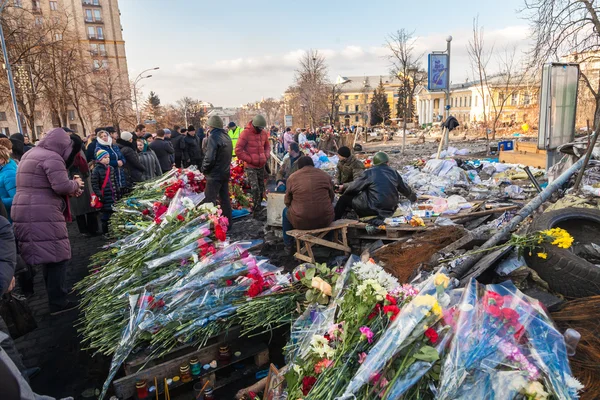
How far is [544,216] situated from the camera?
383cm

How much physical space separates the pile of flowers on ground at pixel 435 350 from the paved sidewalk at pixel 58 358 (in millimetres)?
2221

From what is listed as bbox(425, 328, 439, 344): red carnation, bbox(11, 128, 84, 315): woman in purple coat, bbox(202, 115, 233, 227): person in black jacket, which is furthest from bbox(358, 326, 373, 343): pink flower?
bbox(202, 115, 233, 227): person in black jacket

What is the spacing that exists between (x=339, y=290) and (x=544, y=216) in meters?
2.58

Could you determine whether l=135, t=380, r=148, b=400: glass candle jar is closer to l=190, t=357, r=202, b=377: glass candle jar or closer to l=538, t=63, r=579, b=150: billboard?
l=190, t=357, r=202, b=377: glass candle jar

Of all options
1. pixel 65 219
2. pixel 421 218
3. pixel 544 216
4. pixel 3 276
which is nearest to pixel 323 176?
pixel 421 218

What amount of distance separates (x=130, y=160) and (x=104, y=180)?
A: 0.95 meters

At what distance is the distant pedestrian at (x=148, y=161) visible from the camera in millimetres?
8672

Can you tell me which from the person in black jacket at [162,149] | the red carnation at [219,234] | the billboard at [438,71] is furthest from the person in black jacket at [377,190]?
the billboard at [438,71]

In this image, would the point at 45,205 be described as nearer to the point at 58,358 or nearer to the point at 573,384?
the point at 58,358

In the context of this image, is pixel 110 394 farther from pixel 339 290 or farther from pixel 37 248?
pixel 339 290

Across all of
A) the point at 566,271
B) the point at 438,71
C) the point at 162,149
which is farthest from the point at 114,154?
the point at 438,71

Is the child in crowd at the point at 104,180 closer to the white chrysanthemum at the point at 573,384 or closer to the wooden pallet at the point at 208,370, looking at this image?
the wooden pallet at the point at 208,370

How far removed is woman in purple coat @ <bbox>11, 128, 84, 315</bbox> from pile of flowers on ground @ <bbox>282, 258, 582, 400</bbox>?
3.33 meters

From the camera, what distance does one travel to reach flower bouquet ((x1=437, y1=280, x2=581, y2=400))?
1.68 metres
